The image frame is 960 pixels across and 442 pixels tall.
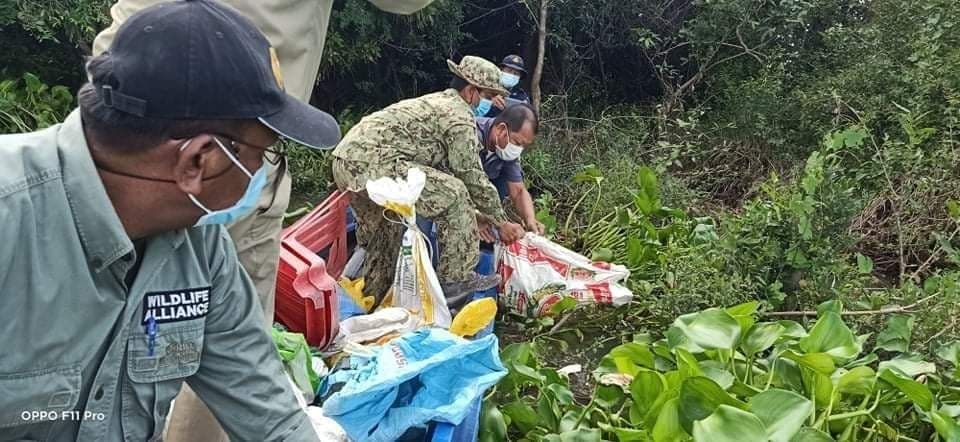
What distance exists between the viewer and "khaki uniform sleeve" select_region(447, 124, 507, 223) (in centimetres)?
384

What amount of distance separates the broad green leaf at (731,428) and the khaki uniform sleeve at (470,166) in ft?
7.11

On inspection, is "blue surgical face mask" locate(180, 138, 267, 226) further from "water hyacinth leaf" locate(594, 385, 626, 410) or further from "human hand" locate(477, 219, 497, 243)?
"human hand" locate(477, 219, 497, 243)

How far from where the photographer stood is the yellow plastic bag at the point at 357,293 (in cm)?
361

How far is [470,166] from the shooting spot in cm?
388

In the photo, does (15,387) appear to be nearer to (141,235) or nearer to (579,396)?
(141,235)

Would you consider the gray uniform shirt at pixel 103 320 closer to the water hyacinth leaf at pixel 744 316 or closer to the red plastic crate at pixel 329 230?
the water hyacinth leaf at pixel 744 316

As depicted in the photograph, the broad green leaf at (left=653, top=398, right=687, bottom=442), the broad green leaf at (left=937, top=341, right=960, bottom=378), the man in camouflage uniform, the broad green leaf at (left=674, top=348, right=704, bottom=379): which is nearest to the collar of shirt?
the broad green leaf at (left=653, top=398, right=687, bottom=442)

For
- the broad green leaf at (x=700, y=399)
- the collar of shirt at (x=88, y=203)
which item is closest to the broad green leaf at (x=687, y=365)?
the broad green leaf at (x=700, y=399)

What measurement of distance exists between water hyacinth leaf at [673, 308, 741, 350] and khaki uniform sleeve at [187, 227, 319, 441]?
1249mm

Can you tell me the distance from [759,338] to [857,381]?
0.30 m

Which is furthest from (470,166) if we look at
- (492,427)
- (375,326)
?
(492,427)

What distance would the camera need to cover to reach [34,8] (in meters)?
5.27

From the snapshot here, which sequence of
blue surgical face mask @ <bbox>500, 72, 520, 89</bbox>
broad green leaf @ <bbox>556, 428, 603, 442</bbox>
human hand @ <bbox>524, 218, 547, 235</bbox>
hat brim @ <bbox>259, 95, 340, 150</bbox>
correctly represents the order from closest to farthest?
hat brim @ <bbox>259, 95, 340, 150</bbox> < broad green leaf @ <bbox>556, 428, 603, 442</bbox> < human hand @ <bbox>524, 218, 547, 235</bbox> < blue surgical face mask @ <bbox>500, 72, 520, 89</bbox>

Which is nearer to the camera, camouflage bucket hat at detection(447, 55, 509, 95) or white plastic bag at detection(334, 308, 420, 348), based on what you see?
white plastic bag at detection(334, 308, 420, 348)
